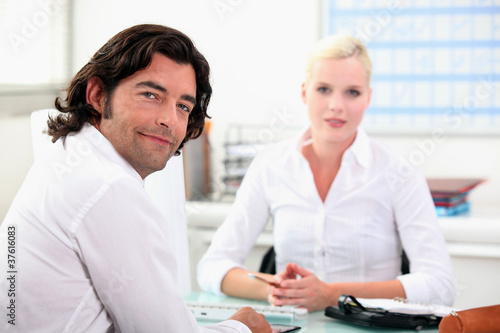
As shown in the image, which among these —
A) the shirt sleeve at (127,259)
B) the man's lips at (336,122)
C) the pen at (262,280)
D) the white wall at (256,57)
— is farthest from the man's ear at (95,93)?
the white wall at (256,57)

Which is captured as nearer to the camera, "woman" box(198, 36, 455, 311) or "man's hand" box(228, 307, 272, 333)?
"man's hand" box(228, 307, 272, 333)

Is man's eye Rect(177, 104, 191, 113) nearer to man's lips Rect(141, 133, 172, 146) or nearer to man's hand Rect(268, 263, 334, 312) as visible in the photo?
man's lips Rect(141, 133, 172, 146)

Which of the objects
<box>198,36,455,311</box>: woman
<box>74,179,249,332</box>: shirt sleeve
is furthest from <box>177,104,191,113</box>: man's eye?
<box>198,36,455,311</box>: woman

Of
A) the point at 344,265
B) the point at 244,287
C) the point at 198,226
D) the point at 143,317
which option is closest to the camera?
the point at 143,317

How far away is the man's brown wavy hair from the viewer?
1200 millimetres

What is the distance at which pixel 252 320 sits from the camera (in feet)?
4.17

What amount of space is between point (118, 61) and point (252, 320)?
0.58m

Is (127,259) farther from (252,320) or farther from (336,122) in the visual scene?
(336,122)

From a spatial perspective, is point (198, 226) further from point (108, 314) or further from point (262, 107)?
point (108, 314)

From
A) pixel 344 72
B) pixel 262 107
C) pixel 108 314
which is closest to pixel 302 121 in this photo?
pixel 262 107

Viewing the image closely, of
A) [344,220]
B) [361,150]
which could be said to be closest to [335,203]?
[344,220]

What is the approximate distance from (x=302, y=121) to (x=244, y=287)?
1547 mm

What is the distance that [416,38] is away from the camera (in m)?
2.97

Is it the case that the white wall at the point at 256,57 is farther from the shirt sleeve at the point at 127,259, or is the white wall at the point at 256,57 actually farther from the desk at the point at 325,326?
the shirt sleeve at the point at 127,259
